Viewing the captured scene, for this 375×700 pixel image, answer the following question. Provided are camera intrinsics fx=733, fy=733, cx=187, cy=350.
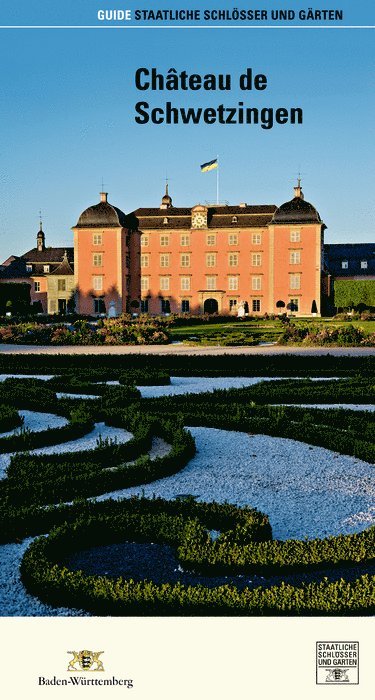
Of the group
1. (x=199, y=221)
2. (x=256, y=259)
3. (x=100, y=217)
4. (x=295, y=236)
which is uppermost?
(x=100, y=217)

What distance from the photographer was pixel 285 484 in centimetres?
536

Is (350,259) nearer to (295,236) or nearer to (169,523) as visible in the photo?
(295,236)

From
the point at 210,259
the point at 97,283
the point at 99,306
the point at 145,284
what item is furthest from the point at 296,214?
the point at 99,306

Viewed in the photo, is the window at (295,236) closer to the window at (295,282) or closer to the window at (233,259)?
the window at (295,282)

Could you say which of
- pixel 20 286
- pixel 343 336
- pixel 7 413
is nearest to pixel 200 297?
pixel 20 286

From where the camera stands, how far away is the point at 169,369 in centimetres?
1225

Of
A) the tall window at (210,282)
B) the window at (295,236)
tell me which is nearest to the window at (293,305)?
the window at (295,236)

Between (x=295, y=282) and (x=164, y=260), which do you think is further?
(x=164, y=260)

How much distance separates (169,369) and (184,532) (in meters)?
8.29

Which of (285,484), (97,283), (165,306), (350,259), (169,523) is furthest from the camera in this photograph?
(350,259)
